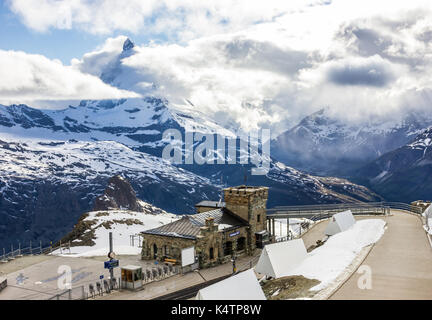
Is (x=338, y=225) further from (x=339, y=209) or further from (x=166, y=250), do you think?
(x=166, y=250)

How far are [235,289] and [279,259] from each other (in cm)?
1314

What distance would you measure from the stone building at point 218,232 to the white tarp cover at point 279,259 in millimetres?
10925

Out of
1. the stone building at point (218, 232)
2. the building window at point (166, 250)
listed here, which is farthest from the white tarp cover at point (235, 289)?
the building window at point (166, 250)

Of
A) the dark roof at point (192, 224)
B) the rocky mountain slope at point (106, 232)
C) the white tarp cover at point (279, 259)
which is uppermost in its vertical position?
the dark roof at point (192, 224)

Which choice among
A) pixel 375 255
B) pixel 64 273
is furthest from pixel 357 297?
pixel 64 273

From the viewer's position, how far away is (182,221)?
4903 centimetres

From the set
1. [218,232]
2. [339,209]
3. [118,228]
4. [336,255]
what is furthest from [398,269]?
[118,228]

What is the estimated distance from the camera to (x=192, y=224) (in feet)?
157

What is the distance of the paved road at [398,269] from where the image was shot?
24.3 meters

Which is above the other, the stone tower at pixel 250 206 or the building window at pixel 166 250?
the stone tower at pixel 250 206

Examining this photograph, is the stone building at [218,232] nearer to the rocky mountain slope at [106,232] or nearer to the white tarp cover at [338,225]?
the white tarp cover at [338,225]

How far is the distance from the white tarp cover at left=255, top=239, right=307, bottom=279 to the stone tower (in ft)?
53.8
